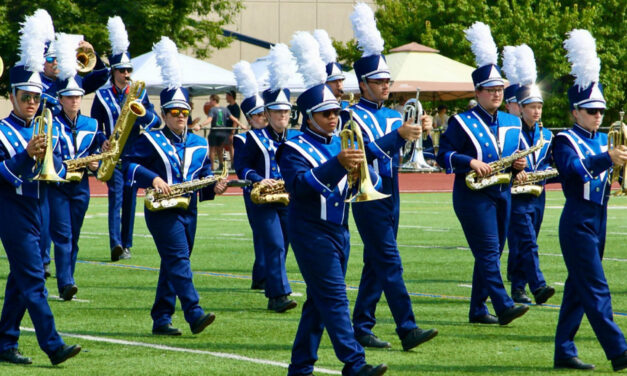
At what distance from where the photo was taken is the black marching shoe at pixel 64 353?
7.28 meters

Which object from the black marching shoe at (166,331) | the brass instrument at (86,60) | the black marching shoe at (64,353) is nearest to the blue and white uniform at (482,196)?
the black marching shoe at (166,331)

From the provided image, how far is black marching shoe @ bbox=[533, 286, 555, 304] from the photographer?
10156 mm

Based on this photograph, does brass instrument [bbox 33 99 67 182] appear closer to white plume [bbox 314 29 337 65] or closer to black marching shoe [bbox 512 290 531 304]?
white plume [bbox 314 29 337 65]

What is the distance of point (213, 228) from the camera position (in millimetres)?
18203

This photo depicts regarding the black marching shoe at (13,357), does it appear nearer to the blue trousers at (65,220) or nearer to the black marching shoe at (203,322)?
the black marching shoe at (203,322)

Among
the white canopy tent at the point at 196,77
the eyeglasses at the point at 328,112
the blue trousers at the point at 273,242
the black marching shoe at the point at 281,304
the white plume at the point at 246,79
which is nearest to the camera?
the eyeglasses at the point at 328,112

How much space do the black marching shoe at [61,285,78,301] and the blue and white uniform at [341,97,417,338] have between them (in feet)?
10.6

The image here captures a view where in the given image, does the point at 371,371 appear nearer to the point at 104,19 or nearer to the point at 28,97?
the point at 28,97

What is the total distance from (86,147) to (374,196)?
5332 millimetres

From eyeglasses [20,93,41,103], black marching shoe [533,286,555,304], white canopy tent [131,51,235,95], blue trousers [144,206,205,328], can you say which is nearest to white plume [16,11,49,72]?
eyeglasses [20,93,41,103]

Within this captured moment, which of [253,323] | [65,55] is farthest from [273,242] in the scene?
[65,55]

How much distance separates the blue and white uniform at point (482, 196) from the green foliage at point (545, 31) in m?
27.6

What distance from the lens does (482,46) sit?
9.55 m

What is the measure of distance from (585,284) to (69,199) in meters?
5.58
